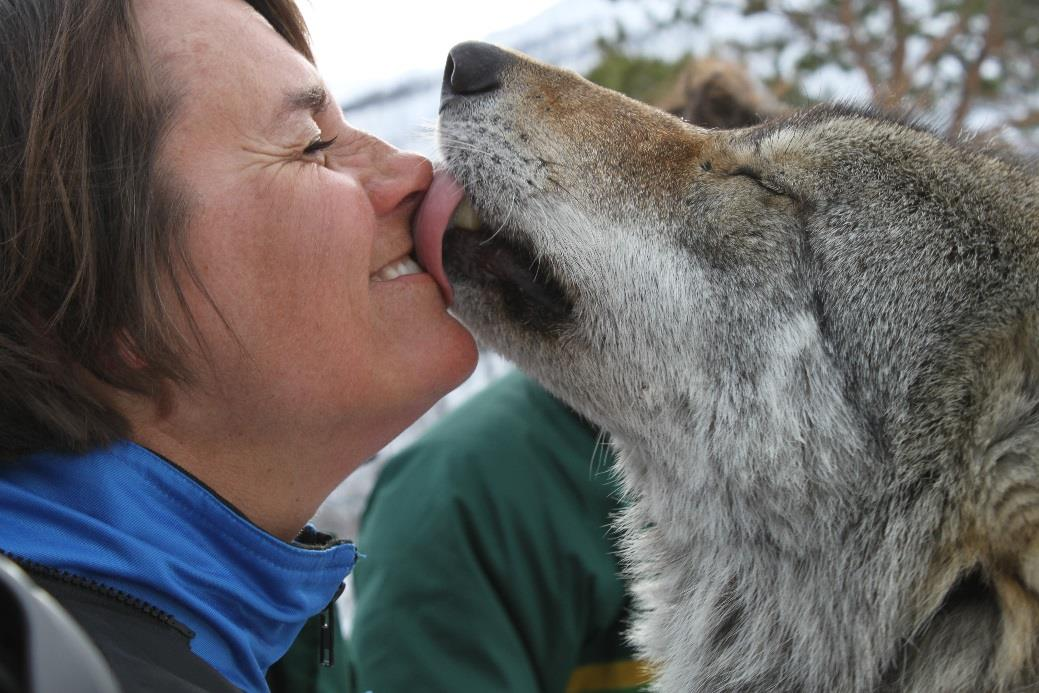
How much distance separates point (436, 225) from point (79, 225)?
773 millimetres

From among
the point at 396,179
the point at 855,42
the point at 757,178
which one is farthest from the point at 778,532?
the point at 855,42

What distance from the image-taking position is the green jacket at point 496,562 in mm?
2729

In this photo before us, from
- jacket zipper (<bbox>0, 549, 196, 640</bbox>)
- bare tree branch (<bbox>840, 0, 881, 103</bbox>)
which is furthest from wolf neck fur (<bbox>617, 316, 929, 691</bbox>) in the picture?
bare tree branch (<bbox>840, 0, 881, 103</bbox>)

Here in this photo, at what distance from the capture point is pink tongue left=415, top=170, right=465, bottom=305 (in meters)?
2.15

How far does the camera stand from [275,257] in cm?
182

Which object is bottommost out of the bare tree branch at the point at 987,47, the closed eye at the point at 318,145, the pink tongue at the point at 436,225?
the bare tree branch at the point at 987,47

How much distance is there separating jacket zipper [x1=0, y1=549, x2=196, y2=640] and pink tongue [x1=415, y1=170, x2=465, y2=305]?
0.92 m

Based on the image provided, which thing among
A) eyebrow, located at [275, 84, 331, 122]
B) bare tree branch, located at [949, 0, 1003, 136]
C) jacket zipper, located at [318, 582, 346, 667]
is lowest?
bare tree branch, located at [949, 0, 1003, 136]

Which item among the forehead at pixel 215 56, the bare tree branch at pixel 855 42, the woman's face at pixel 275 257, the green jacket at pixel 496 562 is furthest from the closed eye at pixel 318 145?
the bare tree branch at pixel 855 42

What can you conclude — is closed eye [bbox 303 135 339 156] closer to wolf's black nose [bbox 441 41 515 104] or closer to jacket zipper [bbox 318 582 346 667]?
wolf's black nose [bbox 441 41 515 104]

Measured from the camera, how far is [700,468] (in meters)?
2.18

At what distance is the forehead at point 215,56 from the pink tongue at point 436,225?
0.38m

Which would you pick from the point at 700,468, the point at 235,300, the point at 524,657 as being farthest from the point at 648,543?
the point at 235,300

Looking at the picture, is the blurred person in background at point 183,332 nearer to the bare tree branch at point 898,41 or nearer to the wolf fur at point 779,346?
the wolf fur at point 779,346
